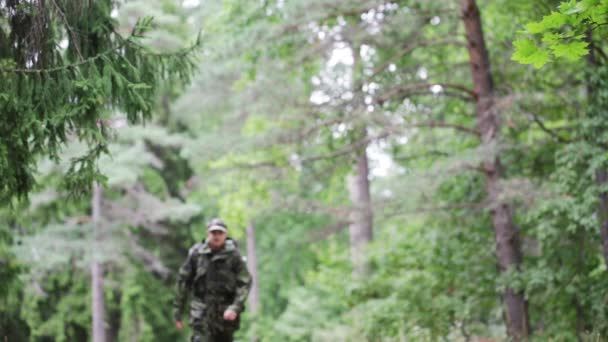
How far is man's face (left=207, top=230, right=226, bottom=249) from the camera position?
728cm

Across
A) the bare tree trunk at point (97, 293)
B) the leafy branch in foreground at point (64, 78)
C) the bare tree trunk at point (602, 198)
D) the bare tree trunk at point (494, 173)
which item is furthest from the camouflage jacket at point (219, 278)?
the bare tree trunk at point (97, 293)

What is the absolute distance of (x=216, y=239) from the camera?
24.0 ft

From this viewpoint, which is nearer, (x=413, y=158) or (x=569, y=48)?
(x=569, y=48)

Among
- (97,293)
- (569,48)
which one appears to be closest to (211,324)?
(569,48)

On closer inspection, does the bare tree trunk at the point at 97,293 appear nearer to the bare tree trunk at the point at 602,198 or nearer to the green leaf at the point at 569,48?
the bare tree trunk at the point at 602,198

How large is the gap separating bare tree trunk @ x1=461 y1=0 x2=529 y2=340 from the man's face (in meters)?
3.99

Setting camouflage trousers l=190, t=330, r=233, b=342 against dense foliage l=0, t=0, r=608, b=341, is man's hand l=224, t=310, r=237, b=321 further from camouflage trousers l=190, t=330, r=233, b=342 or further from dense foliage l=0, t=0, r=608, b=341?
dense foliage l=0, t=0, r=608, b=341

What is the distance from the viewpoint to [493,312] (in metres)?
13.1

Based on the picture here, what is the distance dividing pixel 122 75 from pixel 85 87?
628 mm

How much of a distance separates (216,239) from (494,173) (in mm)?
4671

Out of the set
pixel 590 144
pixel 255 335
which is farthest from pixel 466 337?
pixel 255 335

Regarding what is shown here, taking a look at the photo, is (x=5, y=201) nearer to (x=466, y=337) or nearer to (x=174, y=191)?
(x=466, y=337)

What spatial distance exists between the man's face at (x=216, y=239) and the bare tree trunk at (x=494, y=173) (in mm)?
3993

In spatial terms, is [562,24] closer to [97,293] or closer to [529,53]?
Result: [529,53]
